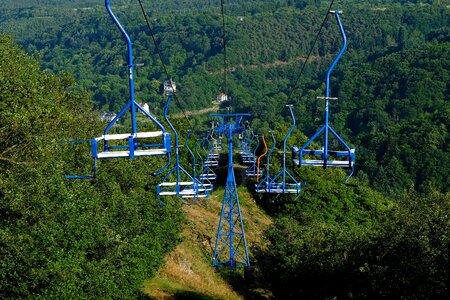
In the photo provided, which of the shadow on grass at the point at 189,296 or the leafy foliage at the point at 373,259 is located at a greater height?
the leafy foliage at the point at 373,259

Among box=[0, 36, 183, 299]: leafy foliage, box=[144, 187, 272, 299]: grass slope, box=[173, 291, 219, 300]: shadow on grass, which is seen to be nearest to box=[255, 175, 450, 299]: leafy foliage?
box=[144, 187, 272, 299]: grass slope

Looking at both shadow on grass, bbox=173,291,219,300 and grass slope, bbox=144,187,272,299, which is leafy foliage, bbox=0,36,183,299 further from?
grass slope, bbox=144,187,272,299

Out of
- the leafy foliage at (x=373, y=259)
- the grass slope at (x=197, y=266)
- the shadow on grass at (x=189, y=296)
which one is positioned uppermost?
the leafy foliage at (x=373, y=259)

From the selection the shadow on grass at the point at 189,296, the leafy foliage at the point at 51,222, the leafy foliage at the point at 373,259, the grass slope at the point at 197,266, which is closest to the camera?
the leafy foliage at the point at 51,222

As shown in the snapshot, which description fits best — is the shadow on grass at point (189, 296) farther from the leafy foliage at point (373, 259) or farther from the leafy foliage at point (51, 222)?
the leafy foliage at point (373, 259)

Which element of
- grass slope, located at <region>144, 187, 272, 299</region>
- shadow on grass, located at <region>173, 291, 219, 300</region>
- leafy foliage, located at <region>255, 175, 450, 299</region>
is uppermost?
leafy foliage, located at <region>255, 175, 450, 299</region>

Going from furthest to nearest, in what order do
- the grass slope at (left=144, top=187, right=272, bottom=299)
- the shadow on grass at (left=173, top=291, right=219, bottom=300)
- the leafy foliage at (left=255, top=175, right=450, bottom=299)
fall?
the grass slope at (left=144, top=187, right=272, bottom=299), the shadow on grass at (left=173, top=291, right=219, bottom=300), the leafy foliage at (left=255, top=175, right=450, bottom=299)

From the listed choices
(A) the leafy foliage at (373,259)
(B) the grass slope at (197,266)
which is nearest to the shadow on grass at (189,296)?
(B) the grass slope at (197,266)

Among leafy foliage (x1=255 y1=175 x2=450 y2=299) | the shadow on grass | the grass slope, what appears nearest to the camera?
leafy foliage (x1=255 y1=175 x2=450 y2=299)

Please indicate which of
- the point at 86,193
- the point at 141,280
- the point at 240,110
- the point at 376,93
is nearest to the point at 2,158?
the point at 86,193

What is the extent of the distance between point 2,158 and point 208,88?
179652 millimetres

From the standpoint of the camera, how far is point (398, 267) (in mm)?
19828

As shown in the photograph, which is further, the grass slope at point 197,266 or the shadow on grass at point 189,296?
the grass slope at point 197,266

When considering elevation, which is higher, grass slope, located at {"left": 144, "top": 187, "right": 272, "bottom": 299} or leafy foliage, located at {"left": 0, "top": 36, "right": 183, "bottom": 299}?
leafy foliage, located at {"left": 0, "top": 36, "right": 183, "bottom": 299}
